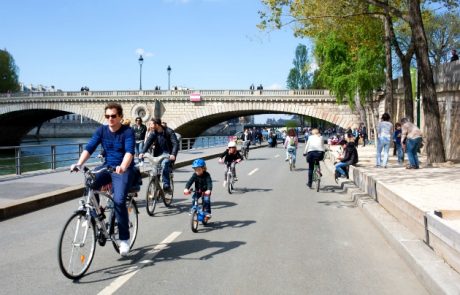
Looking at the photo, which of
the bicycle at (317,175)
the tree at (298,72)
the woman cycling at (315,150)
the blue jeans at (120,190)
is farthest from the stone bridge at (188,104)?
the blue jeans at (120,190)

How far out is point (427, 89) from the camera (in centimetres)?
1468

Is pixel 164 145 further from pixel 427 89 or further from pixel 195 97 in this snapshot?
pixel 195 97

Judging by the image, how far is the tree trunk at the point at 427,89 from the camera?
14.1 meters

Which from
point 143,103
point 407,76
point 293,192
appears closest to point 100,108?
point 143,103

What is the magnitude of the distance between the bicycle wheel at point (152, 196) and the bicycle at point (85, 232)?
299 centimetres

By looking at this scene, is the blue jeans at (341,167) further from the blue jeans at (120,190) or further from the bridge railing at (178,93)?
the bridge railing at (178,93)

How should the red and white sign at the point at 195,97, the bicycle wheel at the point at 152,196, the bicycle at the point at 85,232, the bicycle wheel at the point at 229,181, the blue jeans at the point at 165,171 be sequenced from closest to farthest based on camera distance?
the bicycle at the point at 85,232, the bicycle wheel at the point at 152,196, the blue jeans at the point at 165,171, the bicycle wheel at the point at 229,181, the red and white sign at the point at 195,97

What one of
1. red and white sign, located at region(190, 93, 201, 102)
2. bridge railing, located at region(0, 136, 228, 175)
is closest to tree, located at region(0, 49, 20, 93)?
bridge railing, located at region(0, 136, 228, 175)

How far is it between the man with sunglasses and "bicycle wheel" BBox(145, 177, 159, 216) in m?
3.03

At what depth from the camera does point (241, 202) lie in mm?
10352

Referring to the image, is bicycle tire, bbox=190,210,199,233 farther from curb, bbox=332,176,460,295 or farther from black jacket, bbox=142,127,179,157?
curb, bbox=332,176,460,295

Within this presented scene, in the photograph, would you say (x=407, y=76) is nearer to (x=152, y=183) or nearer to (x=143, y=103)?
(x=152, y=183)

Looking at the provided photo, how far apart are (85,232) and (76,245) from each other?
0.17 meters

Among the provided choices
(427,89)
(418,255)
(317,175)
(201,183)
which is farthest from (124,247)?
(427,89)
